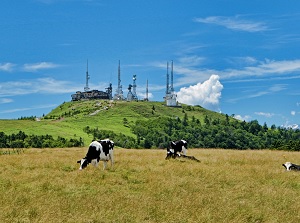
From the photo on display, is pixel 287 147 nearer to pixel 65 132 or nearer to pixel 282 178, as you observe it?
pixel 282 178

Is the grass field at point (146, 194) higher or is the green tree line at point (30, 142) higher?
the green tree line at point (30, 142)

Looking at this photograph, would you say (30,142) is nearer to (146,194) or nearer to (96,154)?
(96,154)

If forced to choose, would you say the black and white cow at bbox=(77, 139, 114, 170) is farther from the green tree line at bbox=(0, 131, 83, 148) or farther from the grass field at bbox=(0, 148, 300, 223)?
the green tree line at bbox=(0, 131, 83, 148)

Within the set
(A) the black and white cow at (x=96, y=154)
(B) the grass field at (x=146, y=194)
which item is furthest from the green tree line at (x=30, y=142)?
(B) the grass field at (x=146, y=194)

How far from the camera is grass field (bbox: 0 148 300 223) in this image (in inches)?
436

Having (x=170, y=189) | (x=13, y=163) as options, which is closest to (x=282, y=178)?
(x=170, y=189)

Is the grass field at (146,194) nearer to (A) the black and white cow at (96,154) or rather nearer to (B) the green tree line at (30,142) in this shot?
(A) the black and white cow at (96,154)

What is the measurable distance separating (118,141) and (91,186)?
15413 centimetres

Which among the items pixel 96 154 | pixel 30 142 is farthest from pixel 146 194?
pixel 30 142

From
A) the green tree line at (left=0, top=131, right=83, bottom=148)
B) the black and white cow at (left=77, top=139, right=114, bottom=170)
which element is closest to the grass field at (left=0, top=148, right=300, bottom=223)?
the black and white cow at (left=77, top=139, right=114, bottom=170)

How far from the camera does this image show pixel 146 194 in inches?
569

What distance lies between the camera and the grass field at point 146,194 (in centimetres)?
1107

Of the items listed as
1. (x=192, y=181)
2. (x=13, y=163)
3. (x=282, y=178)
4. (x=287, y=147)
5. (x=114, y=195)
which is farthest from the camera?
(x=287, y=147)

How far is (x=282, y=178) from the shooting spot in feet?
64.0
